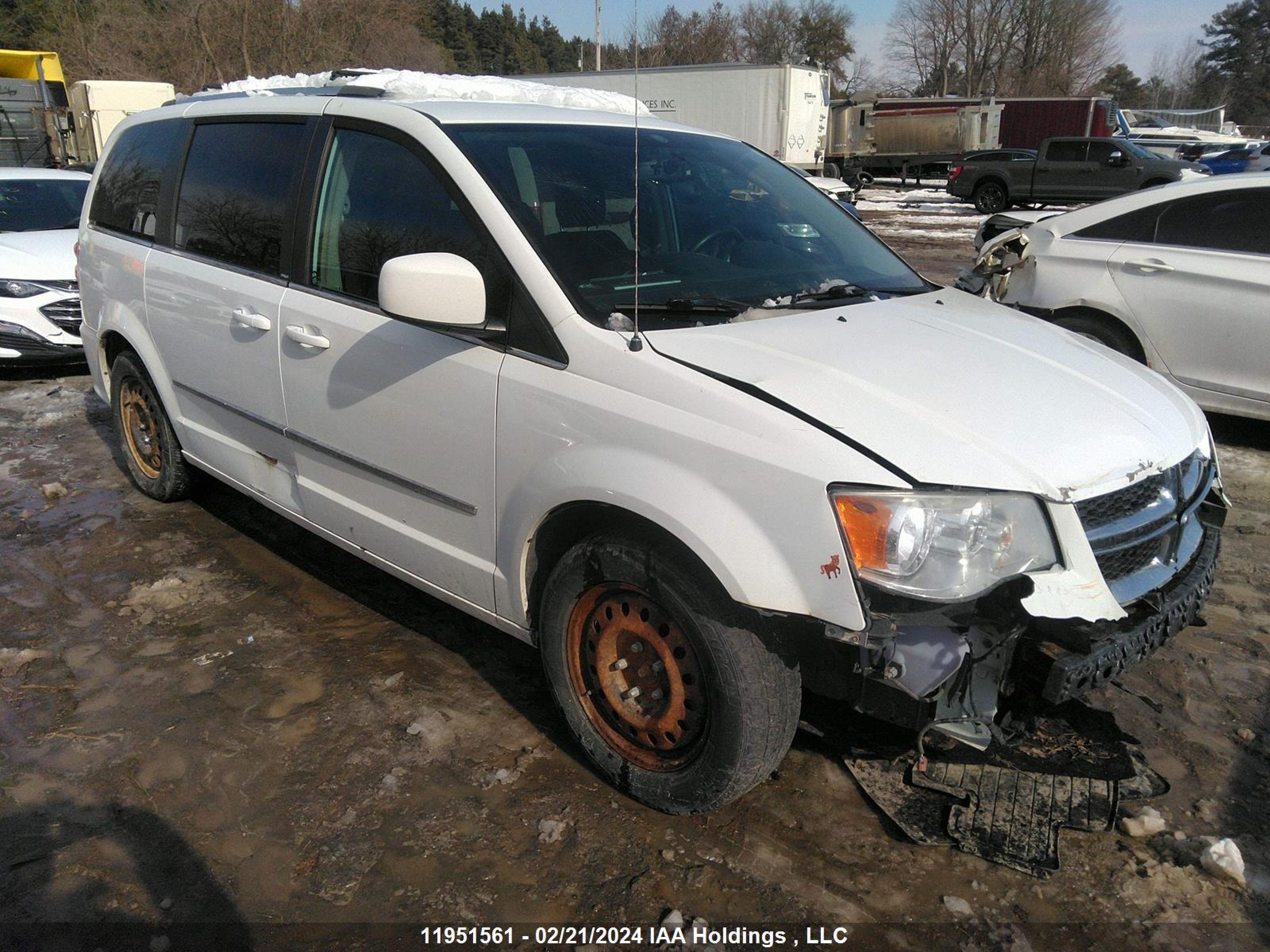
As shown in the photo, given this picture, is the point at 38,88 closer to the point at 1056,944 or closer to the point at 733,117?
the point at 733,117

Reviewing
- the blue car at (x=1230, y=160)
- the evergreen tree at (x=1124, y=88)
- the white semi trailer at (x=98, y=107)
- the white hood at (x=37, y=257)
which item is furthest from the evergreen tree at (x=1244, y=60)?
the white hood at (x=37, y=257)

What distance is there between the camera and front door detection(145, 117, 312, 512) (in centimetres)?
352

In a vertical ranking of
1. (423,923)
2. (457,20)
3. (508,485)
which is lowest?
(423,923)

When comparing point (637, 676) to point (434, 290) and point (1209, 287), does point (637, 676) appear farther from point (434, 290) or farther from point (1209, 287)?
point (1209, 287)

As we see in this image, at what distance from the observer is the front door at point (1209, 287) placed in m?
5.43

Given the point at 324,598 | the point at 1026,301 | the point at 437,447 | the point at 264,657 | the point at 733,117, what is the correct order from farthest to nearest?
the point at 733,117, the point at 1026,301, the point at 324,598, the point at 264,657, the point at 437,447

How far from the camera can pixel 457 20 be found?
67875mm

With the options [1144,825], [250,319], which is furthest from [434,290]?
[1144,825]

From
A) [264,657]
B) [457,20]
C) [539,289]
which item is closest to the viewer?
[539,289]

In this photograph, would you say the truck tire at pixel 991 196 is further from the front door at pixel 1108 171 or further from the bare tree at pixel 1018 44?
the bare tree at pixel 1018 44

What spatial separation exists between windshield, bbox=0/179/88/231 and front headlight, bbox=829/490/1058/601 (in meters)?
8.89

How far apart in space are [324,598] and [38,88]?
76.8ft

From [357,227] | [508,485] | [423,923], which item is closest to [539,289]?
[508,485]

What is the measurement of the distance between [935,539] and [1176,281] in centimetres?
463
